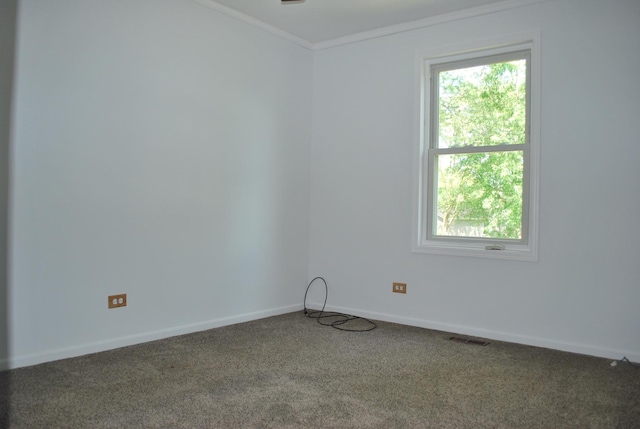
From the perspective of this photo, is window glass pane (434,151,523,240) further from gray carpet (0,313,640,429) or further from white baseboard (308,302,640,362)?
gray carpet (0,313,640,429)

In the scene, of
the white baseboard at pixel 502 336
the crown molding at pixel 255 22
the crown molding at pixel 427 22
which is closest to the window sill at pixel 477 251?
the white baseboard at pixel 502 336

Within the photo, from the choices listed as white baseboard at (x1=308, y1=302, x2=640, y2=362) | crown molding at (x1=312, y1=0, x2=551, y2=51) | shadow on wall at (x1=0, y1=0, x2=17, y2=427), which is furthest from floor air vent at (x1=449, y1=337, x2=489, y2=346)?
shadow on wall at (x1=0, y1=0, x2=17, y2=427)

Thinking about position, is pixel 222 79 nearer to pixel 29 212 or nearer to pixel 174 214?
pixel 174 214

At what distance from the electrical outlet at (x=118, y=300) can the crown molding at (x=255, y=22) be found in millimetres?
2397

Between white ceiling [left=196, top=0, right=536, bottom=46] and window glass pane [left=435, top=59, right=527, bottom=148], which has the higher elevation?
white ceiling [left=196, top=0, right=536, bottom=46]

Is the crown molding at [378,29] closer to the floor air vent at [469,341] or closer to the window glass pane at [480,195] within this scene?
the window glass pane at [480,195]

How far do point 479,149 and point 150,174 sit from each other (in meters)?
2.67

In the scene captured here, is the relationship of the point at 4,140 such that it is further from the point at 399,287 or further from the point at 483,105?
the point at 483,105

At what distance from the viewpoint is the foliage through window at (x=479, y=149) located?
164 inches

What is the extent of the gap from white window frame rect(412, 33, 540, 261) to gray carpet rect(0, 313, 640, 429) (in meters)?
0.79

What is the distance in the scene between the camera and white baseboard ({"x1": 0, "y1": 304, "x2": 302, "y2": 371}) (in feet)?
10.3

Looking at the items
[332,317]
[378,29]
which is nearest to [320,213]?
[332,317]

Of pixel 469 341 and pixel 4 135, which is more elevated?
pixel 4 135

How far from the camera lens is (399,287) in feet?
15.4
